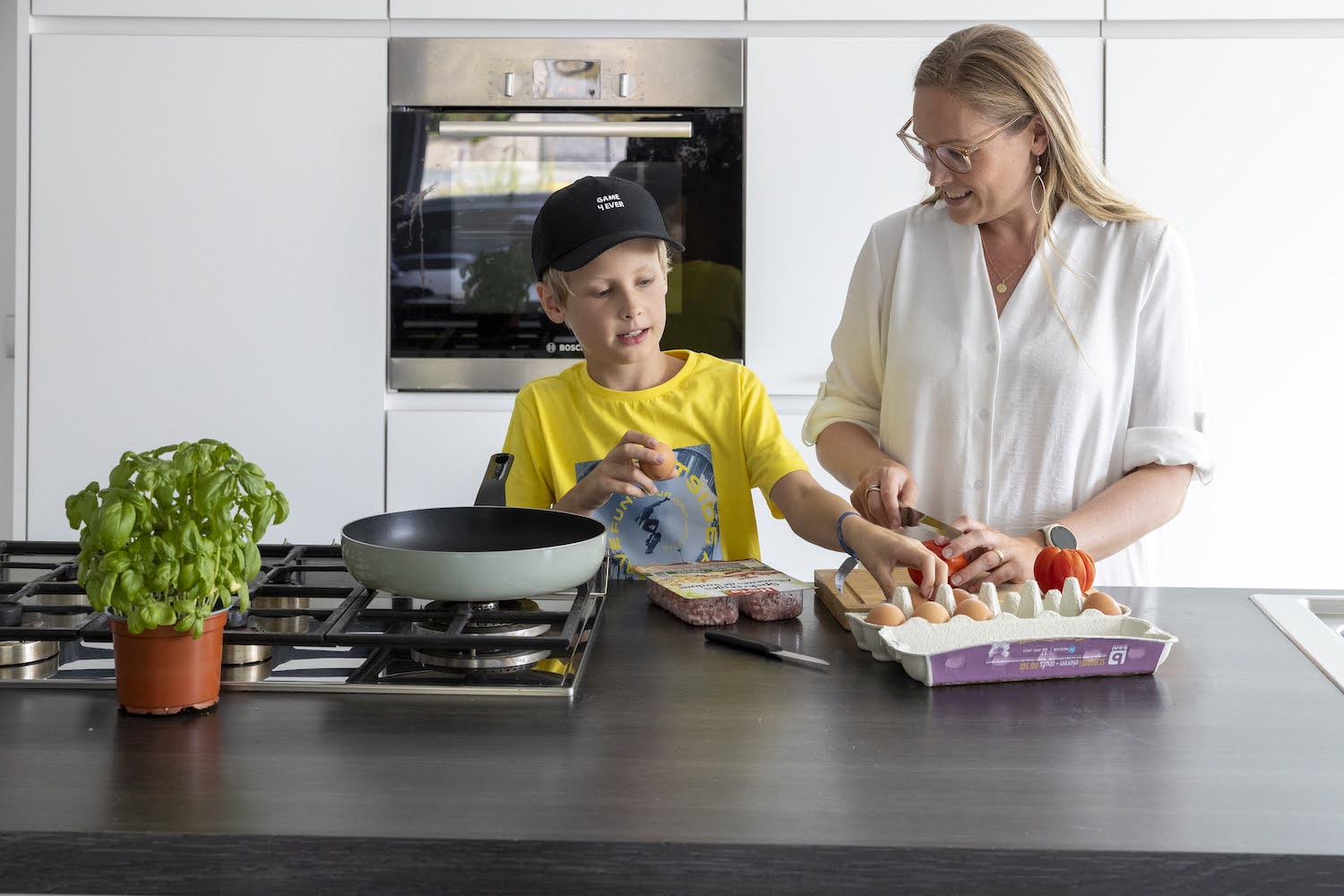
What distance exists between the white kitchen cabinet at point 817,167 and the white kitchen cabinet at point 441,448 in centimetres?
58

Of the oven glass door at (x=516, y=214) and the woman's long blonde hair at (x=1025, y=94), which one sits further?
the oven glass door at (x=516, y=214)

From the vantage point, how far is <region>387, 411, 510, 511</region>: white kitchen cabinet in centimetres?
259

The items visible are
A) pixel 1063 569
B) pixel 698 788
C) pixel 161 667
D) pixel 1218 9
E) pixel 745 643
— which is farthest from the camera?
pixel 1218 9

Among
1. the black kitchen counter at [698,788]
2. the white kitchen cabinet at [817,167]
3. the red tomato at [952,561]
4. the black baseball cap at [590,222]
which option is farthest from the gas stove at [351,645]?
the white kitchen cabinet at [817,167]

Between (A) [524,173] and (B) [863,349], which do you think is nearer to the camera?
(B) [863,349]

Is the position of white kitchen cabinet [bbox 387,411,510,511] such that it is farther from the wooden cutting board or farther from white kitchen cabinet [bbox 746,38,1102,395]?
the wooden cutting board

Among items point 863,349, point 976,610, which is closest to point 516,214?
point 863,349

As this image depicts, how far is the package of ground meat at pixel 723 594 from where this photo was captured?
1.16m

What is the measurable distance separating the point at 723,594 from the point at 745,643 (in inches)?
4.1

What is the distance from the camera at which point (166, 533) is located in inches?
32.9

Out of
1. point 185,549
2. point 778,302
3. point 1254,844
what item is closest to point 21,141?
point 778,302

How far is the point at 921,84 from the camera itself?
1.55 m

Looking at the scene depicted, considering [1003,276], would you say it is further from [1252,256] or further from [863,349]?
[1252,256]

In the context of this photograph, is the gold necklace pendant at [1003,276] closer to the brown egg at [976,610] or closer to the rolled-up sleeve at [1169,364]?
the rolled-up sleeve at [1169,364]
